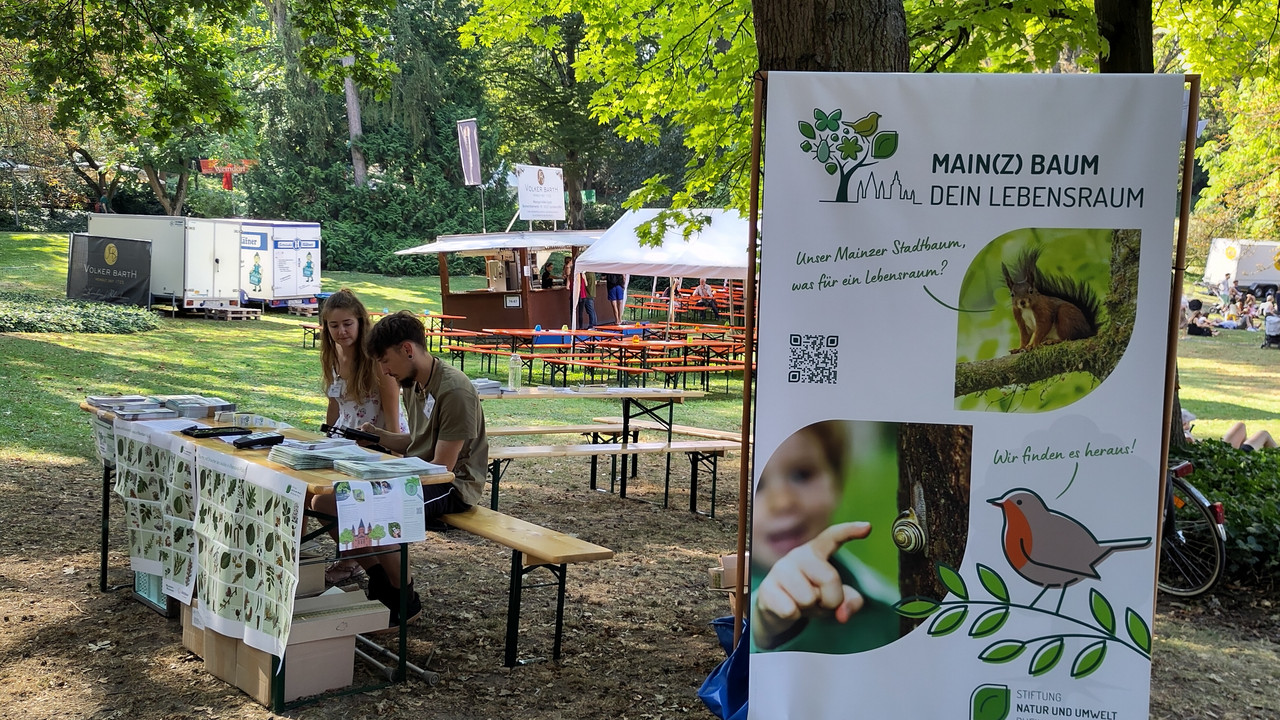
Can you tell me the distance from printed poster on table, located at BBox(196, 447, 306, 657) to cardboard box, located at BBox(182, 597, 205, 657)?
24 cm

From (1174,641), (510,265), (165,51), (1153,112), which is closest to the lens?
(1153,112)

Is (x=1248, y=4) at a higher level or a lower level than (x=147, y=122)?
higher

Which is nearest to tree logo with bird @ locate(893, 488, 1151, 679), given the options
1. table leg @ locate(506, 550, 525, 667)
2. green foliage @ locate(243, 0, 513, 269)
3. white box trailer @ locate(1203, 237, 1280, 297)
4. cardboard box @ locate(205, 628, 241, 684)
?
table leg @ locate(506, 550, 525, 667)

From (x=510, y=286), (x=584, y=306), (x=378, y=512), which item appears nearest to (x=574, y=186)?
(x=510, y=286)

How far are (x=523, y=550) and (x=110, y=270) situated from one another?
2051 centimetres

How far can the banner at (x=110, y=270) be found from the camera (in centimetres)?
2181

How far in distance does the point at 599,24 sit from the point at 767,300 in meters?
6.99

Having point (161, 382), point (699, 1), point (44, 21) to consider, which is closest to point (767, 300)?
point (699, 1)

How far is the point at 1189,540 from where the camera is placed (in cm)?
654

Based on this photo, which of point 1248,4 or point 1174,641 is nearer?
point 1174,641

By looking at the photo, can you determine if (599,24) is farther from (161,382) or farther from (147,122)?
(161,382)

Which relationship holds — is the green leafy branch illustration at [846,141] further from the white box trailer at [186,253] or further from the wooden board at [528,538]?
the white box trailer at [186,253]

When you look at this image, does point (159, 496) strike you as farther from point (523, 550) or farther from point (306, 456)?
point (523, 550)

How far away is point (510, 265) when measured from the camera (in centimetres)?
2377
